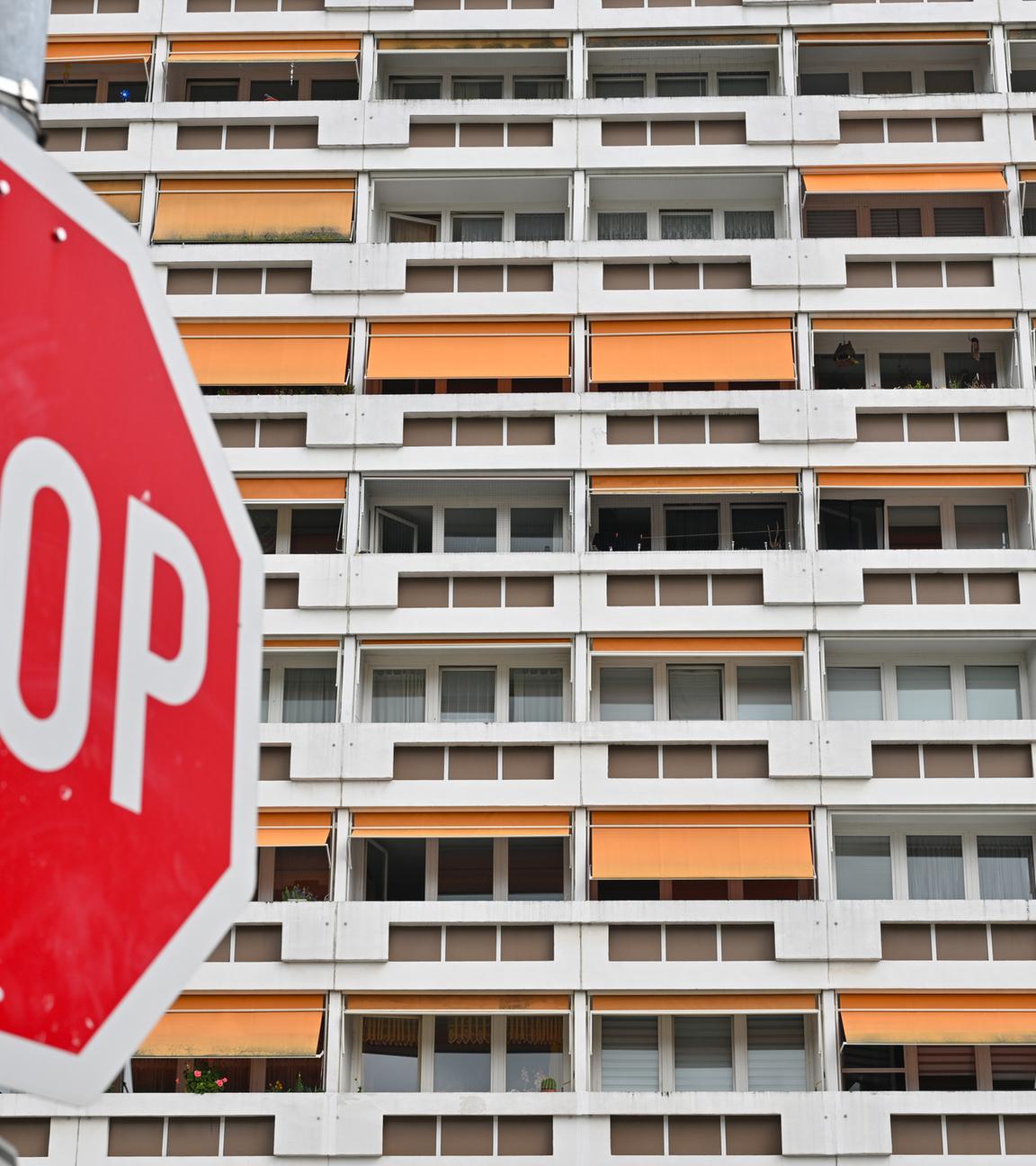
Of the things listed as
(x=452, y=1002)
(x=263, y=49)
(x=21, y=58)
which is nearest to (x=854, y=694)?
(x=452, y=1002)

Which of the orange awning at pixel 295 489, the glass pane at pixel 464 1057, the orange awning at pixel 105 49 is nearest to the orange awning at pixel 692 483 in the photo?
the orange awning at pixel 295 489

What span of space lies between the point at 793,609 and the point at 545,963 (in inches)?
245

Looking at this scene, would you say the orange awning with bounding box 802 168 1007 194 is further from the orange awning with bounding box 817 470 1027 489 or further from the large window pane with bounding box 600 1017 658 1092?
the large window pane with bounding box 600 1017 658 1092

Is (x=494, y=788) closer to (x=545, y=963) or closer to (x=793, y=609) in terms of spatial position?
(x=545, y=963)

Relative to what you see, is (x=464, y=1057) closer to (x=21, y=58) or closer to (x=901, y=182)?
(x=901, y=182)

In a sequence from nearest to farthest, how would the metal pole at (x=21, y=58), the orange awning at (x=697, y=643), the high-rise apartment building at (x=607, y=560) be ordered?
the metal pole at (x=21, y=58), the high-rise apartment building at (x=607, y=560), the orange awning at (x=697, y=643)

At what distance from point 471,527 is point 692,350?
173 inches

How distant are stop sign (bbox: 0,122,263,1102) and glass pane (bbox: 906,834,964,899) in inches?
973

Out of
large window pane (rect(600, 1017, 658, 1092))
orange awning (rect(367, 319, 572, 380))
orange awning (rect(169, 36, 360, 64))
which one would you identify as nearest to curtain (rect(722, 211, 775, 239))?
orange awning (rect(367, 319, 572, 380))

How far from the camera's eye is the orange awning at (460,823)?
24.7 metres

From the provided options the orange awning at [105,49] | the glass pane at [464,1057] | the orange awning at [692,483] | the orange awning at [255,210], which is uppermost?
the orange awning at [105,49]

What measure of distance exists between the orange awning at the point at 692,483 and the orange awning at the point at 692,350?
5.17ft

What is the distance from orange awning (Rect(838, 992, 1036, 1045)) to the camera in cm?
2356

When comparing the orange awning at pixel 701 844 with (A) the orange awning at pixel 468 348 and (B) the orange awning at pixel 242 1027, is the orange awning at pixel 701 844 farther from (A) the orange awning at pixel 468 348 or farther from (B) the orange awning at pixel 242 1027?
(A) the orange awning at pixel 468 348
